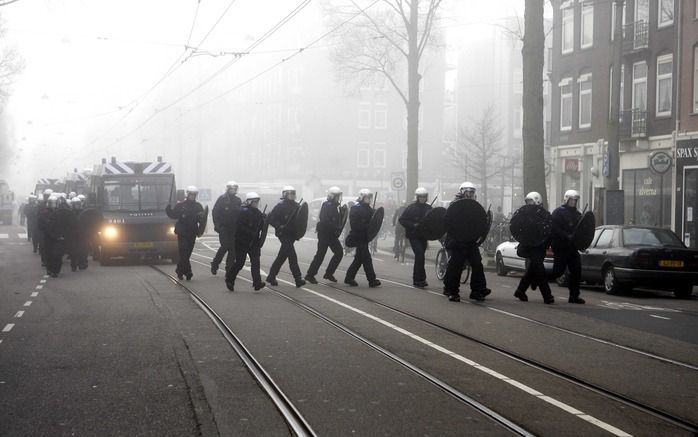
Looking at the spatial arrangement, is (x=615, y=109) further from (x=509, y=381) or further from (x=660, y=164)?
(x=509, y=381)

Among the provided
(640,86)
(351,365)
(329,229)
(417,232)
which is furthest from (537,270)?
(640,86)

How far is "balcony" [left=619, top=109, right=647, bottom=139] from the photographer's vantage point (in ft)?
114

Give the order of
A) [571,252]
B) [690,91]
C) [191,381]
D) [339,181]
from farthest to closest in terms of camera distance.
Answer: [339,181] → [690,91] → [571,252] → [191,381]

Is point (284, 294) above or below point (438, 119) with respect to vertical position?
below

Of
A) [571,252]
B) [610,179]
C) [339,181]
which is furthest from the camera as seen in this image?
[339,181]

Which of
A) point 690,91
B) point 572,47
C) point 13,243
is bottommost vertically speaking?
point 13,243

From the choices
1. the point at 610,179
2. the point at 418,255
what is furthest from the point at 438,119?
the point at 418,255

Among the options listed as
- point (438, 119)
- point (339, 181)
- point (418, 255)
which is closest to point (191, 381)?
point (418, 255)

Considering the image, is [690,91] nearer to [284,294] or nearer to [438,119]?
[284,294]

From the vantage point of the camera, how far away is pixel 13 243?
4197 centimetres

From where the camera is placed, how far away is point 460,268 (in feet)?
50.9

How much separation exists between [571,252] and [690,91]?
1869cm

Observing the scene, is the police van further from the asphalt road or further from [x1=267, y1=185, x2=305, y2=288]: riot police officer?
the asphalt road

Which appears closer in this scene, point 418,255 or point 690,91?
point 418,255
